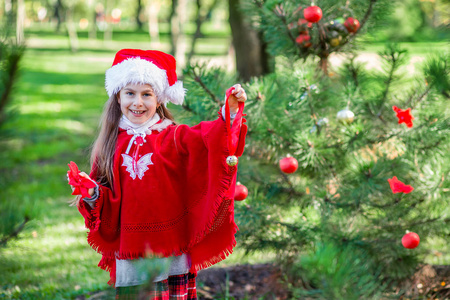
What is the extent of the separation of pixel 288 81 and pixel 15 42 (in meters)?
1.71

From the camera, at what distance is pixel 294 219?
2.83 meters

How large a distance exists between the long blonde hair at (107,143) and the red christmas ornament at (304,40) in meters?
0.91

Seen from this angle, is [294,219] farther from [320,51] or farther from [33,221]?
[33,221]

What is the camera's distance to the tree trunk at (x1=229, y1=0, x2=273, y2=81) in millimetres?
4414

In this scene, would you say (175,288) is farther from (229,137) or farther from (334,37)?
(334,37)

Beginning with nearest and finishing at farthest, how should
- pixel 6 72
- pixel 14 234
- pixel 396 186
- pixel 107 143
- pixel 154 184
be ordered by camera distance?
pixel 6 72, pixel 14 234, pixel 154 184, pixel 107 143, pixel 396 186

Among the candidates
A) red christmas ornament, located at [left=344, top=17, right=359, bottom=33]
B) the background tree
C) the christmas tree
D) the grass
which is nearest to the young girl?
the grass

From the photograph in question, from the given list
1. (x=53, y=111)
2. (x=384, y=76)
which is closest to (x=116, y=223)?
(x=384, y=76)

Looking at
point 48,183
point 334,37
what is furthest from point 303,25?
point 48,183

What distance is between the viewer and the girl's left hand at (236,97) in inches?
79.3

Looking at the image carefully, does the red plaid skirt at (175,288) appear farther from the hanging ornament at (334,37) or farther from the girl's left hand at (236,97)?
the hanging ornament at (334,37)

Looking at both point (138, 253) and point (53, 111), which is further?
point (53, 111)

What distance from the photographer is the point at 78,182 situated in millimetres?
2031

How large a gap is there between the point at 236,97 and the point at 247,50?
2.52 m
